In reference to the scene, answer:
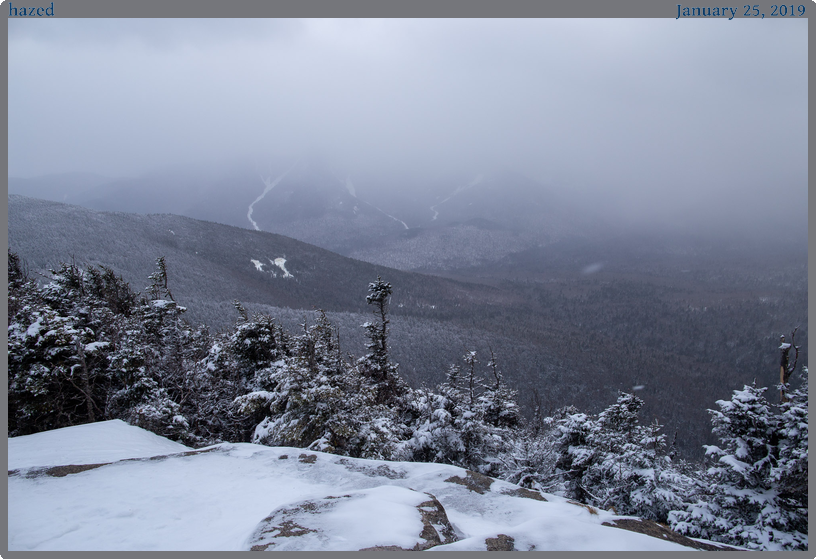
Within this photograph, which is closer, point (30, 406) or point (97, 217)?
point (30, 406)

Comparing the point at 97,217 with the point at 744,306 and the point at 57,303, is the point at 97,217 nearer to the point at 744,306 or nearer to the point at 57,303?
the point at 57,303

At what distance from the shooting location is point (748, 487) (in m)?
11.7

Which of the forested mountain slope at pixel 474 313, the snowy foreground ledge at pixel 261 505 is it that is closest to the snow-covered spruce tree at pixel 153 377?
the snowy foreground ledge at pixel 261 505

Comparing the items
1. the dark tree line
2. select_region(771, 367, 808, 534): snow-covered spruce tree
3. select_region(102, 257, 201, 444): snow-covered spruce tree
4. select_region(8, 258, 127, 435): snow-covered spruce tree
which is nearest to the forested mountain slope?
select_region(102, 257, 201, 444): snow-covered spruce tree

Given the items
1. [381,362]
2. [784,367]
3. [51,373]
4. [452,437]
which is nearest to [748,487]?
[784,367]

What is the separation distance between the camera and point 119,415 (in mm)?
14781

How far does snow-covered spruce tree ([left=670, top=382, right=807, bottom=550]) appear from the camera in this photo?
35.4 ft

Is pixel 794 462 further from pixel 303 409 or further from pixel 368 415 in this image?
pixel 303 409

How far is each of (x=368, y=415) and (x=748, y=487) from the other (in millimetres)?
12858

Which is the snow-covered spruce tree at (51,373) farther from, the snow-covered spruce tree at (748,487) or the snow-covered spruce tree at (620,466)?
the snow-covered spruce tree at (748,487)

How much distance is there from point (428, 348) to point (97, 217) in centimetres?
11611

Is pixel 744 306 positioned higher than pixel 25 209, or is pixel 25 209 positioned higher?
pixel 25 209

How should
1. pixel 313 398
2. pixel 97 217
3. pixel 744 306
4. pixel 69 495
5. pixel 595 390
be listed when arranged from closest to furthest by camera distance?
pixel 69 495, pixel 313 398, pixel 595 390, pixel 97 217, pixel 744 306

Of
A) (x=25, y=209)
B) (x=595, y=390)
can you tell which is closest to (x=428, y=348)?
(x=595, y=390)
